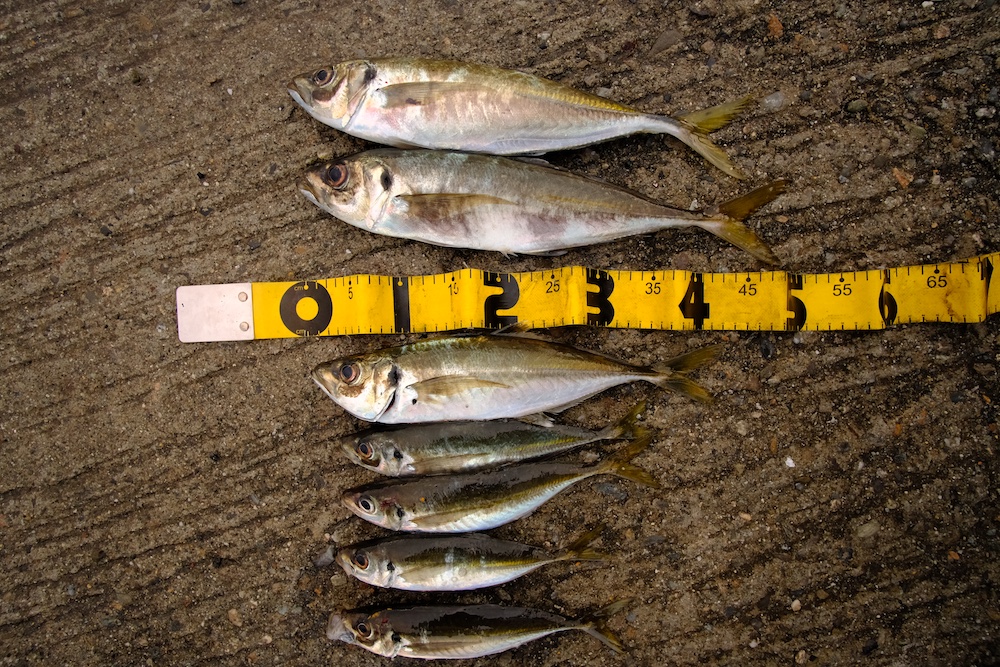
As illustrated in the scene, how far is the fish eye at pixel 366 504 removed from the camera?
9.29ft

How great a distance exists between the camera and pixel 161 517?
3104 mm

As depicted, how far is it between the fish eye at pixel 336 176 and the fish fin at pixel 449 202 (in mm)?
374

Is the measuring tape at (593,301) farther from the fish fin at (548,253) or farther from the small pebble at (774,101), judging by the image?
the small pebble at (774,101)

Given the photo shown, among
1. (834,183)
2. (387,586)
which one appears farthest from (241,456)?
(834,183)

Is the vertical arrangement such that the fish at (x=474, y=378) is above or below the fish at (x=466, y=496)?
above

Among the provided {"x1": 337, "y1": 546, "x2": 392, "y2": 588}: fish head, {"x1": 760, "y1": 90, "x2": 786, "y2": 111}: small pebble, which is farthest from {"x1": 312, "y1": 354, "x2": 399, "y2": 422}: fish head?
{"x1": 760, "y1": 90, "x2": 786, "y2": 111}: small pebble

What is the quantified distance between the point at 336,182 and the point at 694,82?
6.34 ft

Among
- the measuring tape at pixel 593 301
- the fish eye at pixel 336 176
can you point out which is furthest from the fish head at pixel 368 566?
the fish eye at pixel 336 176

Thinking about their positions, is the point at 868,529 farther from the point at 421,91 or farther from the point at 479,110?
Answer: the point at 421,91

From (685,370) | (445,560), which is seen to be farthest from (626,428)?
(445,560)

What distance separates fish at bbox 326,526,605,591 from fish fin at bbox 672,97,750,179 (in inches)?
77.3

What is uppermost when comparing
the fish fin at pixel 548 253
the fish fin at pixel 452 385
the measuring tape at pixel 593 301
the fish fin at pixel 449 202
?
the fish fin at pixel 449 202

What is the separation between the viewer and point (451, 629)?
9.07 ft

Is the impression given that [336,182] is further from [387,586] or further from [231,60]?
[387,586]
